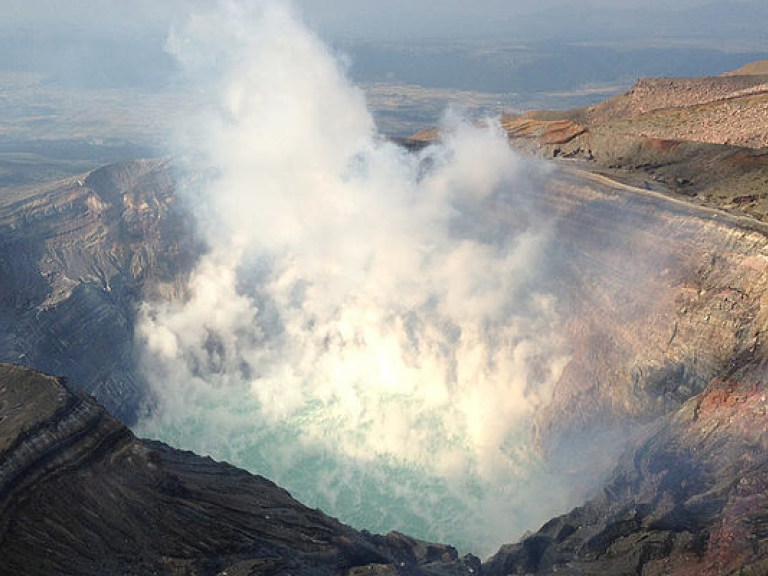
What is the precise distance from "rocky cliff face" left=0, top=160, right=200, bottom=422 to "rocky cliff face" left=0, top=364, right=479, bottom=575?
28.7 metres

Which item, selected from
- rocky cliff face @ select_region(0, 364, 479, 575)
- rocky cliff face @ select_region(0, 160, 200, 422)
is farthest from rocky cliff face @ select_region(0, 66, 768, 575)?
rocky cliff face @ select_region(0, 160, 200, 422)

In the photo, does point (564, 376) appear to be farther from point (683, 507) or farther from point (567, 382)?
point (683, 507)

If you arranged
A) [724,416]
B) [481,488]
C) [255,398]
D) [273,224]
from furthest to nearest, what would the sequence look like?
[273,224] → [255,398] → [481,488] → [724,416]

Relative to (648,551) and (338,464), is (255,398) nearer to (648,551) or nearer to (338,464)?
(338,464)

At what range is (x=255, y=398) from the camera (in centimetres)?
5738

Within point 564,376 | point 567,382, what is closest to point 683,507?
point 567,382

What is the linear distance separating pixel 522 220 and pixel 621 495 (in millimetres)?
25579

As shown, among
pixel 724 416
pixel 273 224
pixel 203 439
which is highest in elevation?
pixel 273 224

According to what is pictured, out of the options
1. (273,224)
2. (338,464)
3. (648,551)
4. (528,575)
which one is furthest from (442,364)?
(648,551)

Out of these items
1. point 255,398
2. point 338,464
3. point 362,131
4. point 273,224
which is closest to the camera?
point 338,464

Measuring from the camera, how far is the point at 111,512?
21938 millimetres

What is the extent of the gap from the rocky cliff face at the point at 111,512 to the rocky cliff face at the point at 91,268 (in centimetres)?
2865

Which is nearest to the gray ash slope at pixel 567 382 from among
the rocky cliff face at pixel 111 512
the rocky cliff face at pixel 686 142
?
the rocky cliff face at pixel 111 512

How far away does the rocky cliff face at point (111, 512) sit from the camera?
20.4 m
